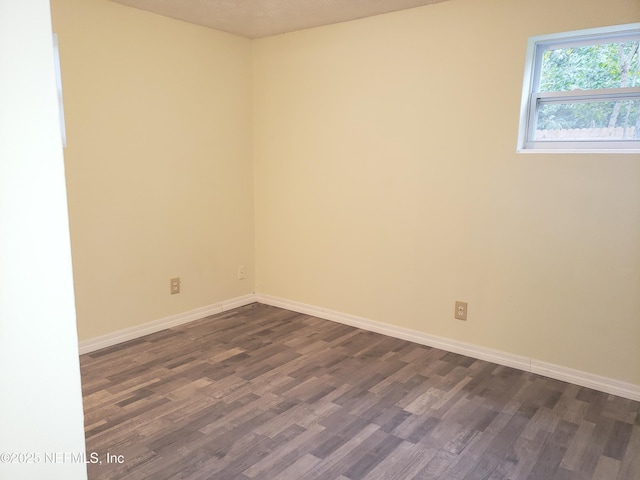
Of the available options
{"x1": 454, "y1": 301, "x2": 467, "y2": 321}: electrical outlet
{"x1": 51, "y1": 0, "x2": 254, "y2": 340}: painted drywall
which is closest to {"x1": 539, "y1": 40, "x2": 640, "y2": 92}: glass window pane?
{"x1": 454, "y1": 301, "x2": 467, "y2": 321}: electrical outlet

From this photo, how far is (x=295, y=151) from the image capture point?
3.87m

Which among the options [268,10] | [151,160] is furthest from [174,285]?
[268,10]

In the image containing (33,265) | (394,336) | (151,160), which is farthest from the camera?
(394,336)

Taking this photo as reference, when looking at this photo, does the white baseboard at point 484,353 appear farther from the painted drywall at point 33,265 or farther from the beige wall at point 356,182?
the painted drywall at point 33,265

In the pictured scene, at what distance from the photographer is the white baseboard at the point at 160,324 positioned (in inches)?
125

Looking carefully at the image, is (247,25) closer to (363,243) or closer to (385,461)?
(363,243)

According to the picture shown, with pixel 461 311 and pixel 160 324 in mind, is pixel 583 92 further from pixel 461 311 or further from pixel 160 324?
pixel 160 324

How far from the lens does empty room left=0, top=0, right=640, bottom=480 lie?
7.47 ft

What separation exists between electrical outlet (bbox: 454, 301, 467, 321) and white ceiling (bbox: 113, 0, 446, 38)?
194 cm

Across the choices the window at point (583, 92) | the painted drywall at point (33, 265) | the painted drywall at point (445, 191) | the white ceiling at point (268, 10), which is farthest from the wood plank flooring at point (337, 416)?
the white ceiling at point (268, 10)

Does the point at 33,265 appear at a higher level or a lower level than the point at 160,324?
higher

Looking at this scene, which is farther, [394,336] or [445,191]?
[394,336]

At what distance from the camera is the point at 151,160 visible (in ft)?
11.1

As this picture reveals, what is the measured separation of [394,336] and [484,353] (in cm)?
65
